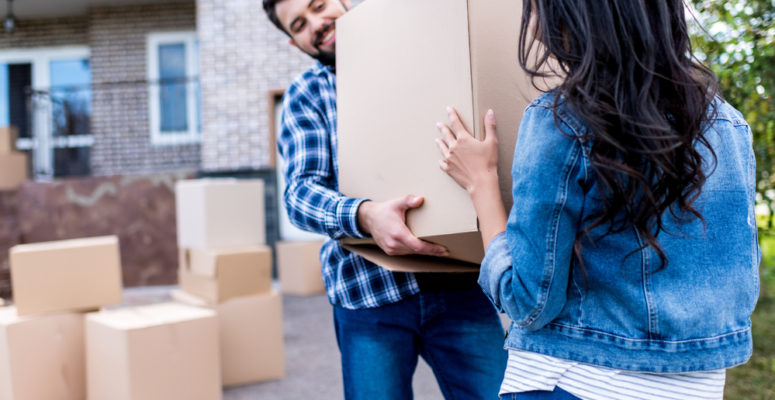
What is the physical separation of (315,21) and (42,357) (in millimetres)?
2006

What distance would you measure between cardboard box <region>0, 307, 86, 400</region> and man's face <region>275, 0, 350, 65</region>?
1.87 metres

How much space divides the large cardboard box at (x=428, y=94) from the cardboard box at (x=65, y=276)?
1.94 metres

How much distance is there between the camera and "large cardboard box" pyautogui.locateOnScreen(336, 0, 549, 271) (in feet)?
2.88

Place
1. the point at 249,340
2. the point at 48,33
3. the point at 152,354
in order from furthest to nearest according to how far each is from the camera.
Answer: the point at 48,33 → the point at 249,340 → the point at 152,354

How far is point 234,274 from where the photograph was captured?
330cm

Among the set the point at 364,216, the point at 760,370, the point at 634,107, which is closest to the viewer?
the point at 634,107

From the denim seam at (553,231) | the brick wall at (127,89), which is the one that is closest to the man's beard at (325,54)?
the denim seam at (553,231)

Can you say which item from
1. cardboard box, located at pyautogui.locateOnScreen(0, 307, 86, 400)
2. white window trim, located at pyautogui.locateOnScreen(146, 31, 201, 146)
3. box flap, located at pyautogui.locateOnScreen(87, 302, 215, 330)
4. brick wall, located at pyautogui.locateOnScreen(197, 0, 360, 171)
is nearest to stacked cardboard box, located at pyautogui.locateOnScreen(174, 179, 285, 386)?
box flap, located at pyautogui.locateOnScreen(87, 302, 215, 330)

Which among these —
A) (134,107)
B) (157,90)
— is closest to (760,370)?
(157,90)

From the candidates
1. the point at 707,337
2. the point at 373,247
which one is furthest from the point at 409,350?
the point at 707,337

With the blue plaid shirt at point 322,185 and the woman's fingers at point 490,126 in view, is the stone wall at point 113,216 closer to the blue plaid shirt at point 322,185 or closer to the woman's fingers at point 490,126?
the blue plaid shirt at point 322,185

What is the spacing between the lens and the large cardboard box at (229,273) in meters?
3.26

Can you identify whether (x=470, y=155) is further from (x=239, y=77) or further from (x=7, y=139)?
(x=239, y=77)

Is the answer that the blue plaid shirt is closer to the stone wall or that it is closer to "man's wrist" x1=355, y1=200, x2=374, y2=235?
"man's wrist" x1=355, y1=200, x2=374, y2=235
